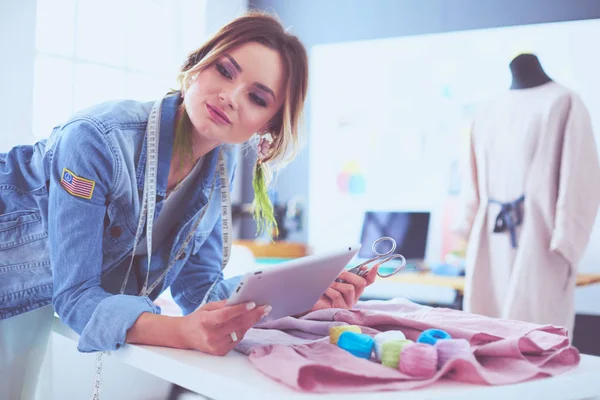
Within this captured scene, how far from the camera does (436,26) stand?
405 centimetres

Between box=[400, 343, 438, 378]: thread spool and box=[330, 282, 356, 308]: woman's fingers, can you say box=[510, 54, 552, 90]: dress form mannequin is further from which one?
box=[400, 343, 438, 378]: thread spool

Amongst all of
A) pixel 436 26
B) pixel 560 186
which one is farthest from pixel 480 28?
pixel 560 186

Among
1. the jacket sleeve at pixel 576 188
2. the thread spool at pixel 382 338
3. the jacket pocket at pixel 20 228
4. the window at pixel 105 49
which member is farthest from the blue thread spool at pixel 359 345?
the window at pixel 105 49

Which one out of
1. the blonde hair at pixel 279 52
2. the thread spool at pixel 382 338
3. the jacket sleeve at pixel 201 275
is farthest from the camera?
the jacket sleeve at pixel 201 275

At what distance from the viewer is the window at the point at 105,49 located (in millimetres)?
3486

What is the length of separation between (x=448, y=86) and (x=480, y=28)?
0.40 metres

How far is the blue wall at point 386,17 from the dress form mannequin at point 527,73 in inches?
21.5

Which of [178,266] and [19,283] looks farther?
[178,266]

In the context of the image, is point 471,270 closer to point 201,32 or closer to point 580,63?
point 580,63

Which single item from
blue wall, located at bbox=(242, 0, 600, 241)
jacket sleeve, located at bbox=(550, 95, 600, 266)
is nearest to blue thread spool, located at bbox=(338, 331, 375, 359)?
jacket sleeve, located at bbox=(550, 95, 600, 266)

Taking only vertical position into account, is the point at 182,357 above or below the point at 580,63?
below

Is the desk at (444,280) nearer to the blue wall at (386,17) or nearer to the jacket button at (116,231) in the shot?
the blue wall at (386,17)

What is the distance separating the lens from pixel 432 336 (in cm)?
94

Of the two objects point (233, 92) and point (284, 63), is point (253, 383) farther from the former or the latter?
point (284, 63)
